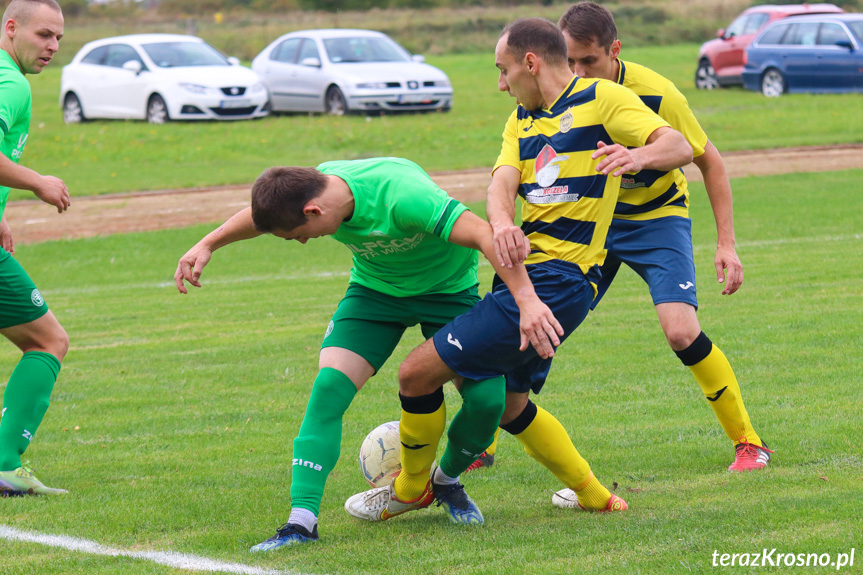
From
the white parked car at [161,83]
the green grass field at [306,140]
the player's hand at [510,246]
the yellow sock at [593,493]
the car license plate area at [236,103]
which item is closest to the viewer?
the player's hand at [510,246]

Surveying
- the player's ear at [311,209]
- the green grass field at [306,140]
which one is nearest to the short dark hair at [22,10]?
the player's ear at [311,209]

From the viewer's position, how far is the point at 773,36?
890 inches

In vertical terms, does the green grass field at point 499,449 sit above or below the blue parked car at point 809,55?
above

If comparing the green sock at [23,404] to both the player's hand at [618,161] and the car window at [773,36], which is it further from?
the car window at [773,36]

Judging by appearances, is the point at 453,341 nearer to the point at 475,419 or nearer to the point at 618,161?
the point at 475,419

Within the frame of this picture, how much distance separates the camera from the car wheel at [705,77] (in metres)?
25.2

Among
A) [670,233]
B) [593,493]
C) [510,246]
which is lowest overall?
[593,493]

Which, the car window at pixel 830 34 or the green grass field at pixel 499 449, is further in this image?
the car window at pixel 830 34

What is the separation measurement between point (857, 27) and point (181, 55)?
1365cm

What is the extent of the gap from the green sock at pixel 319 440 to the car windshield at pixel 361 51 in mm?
16951

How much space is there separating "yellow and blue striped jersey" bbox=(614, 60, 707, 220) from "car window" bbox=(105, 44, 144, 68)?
17.2m

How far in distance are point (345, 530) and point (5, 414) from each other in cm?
195

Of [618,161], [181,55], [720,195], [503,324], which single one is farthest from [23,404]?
[181,55]

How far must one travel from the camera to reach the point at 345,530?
4.46 m
